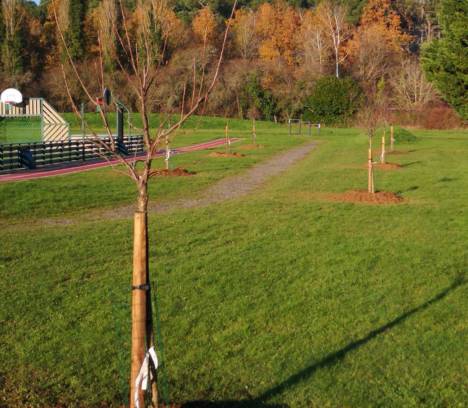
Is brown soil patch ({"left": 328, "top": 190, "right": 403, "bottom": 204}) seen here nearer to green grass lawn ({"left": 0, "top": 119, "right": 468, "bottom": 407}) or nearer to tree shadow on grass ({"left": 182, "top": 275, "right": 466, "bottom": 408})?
green grass lawn ({"left": 0, "top": 119, "right": 468, "bottom": 407})

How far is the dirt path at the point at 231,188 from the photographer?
49.1 ft

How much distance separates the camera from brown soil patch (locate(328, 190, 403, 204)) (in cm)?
1583

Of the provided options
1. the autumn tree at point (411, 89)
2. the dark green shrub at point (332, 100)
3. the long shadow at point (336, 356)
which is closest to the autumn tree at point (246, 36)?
the dark green shrub at point (332, 100)

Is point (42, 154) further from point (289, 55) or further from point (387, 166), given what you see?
point (289, 55)

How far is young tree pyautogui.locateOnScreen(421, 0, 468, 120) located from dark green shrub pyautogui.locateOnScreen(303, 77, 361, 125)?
4410cm

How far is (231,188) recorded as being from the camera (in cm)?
1911

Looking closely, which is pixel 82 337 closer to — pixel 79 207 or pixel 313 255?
pixel 313 255

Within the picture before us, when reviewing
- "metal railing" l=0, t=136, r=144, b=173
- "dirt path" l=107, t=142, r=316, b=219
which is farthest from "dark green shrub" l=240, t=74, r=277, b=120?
"metal railing" l=0, t=136, r=144, b=173

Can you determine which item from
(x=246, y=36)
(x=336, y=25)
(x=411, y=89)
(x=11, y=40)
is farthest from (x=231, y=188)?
(x=246, y=36)

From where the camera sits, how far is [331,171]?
2402cm

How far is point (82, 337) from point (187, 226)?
6237mm

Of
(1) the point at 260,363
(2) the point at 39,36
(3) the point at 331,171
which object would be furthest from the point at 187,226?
(2) the point at 39,36

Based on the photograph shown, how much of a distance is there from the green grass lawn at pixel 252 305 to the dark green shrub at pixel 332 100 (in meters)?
52.9

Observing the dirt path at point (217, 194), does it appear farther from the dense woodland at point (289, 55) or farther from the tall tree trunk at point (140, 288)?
the dense woodland at point (289, 55)
